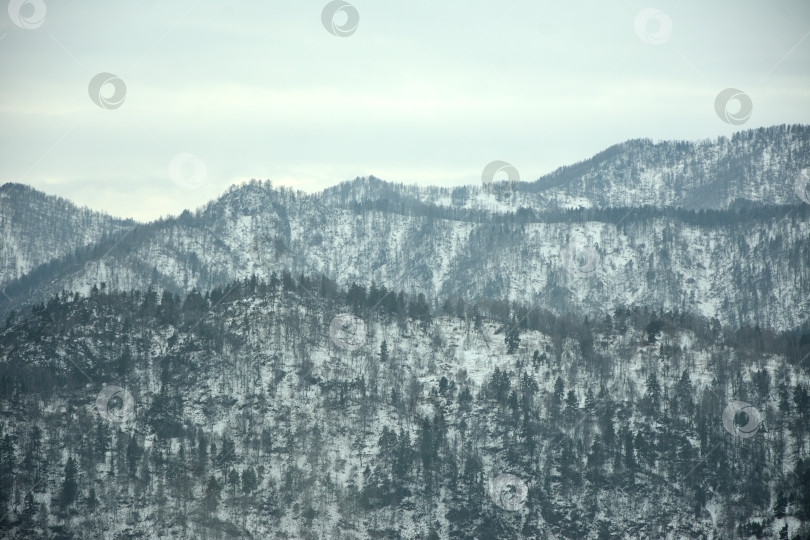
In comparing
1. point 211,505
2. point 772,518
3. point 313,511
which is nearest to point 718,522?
point 772,518

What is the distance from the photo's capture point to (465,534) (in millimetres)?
199500

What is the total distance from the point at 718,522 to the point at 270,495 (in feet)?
287

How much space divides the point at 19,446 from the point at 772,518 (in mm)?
146097

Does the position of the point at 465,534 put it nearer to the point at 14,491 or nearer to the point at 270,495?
the point at 270,495

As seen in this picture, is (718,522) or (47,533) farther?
(718,522)

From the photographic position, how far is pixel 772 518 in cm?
19475

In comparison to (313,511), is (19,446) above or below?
above

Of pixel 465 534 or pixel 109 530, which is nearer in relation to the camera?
pixel 109 530

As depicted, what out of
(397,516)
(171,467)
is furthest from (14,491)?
(397,516)

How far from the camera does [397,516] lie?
199 meters

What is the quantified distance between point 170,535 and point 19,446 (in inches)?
1447

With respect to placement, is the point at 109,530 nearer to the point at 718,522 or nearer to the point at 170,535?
the point at 170,535

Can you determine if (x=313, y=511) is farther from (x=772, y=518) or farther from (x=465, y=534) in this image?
(x=772, y=518)

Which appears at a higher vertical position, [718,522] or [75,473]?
[75,473]
